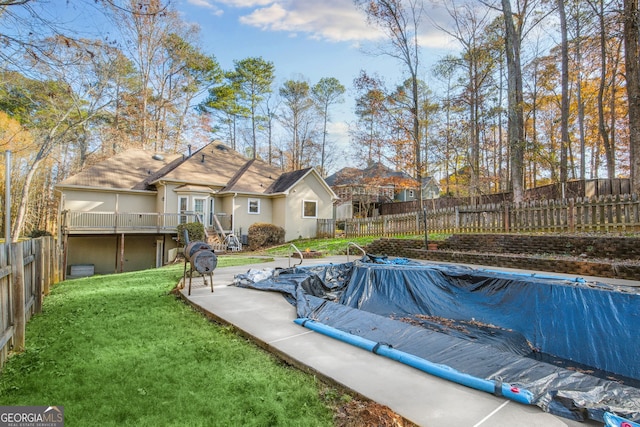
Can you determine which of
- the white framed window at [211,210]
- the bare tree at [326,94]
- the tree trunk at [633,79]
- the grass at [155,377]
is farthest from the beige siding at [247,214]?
the tree trunk at [633,79]

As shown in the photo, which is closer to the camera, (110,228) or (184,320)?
(184,320)

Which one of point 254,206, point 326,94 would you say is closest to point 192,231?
point 254,206

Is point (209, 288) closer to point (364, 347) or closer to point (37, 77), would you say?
point (364, 347)

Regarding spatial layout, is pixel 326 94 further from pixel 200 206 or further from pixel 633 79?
pixel 633 79

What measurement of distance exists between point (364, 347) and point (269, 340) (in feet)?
3.30

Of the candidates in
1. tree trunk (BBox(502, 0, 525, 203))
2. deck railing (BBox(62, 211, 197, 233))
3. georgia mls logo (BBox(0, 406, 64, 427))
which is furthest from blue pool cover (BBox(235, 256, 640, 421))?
deck railing (BBox(62, 211, 197, 233))

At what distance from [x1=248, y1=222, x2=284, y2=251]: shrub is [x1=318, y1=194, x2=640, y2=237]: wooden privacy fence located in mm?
6381

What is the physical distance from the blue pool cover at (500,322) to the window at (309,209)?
448 inches

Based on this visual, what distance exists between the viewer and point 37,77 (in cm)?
539

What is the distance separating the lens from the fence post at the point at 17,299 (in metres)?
3.42

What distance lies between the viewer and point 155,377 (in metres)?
2.77

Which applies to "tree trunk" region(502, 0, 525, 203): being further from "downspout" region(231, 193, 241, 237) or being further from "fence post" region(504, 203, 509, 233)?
"downspout" region(231, 193, 241, 237)

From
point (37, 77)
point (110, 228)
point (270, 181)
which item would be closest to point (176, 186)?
point (110, 228)

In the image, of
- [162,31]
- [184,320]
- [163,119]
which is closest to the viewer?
[184,320]
